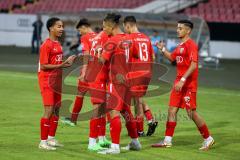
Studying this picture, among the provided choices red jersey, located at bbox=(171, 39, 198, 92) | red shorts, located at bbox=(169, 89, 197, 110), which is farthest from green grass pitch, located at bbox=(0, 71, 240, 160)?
red jersey, located at bbox=(171, 39, 198, 92)

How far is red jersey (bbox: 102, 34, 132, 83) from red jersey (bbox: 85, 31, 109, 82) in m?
0.19

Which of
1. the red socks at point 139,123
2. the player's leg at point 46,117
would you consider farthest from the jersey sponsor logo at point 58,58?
the red socks at point 139,123

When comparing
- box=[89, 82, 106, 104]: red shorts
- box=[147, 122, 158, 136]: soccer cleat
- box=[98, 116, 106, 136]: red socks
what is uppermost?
box=[89, 82, 106, 104]: red shorts

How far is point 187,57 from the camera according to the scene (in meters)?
12.7

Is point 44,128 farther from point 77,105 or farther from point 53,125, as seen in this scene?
point 77,105

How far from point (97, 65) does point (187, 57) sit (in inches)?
64.0

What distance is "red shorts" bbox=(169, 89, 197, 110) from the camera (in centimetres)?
1274

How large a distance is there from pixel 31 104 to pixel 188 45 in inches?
290

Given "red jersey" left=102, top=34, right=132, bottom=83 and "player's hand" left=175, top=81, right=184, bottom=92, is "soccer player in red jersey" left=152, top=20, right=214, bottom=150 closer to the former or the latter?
"player's hand" left=175, top=81, right=184, bottom=92

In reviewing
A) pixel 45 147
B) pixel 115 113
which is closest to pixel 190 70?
pixel 115 113

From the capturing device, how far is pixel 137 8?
150 feet

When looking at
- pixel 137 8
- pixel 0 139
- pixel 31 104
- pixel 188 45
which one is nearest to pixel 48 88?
pixel 0 139

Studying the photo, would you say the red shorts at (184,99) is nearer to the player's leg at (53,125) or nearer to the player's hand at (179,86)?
the player's hand at (179,86)

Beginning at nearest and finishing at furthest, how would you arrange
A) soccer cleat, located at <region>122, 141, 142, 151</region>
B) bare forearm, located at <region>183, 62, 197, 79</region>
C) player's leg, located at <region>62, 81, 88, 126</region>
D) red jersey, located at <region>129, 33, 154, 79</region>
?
soccer cleat, located at <region>122, 141, 142, 151</region> → bare forearm, located at <region>183, 62, 197, 79</region> → red jersey, located at <region>129, 33, 154, 79</region> → player's leg, located at <region>62, 81, 88, 126</region>
